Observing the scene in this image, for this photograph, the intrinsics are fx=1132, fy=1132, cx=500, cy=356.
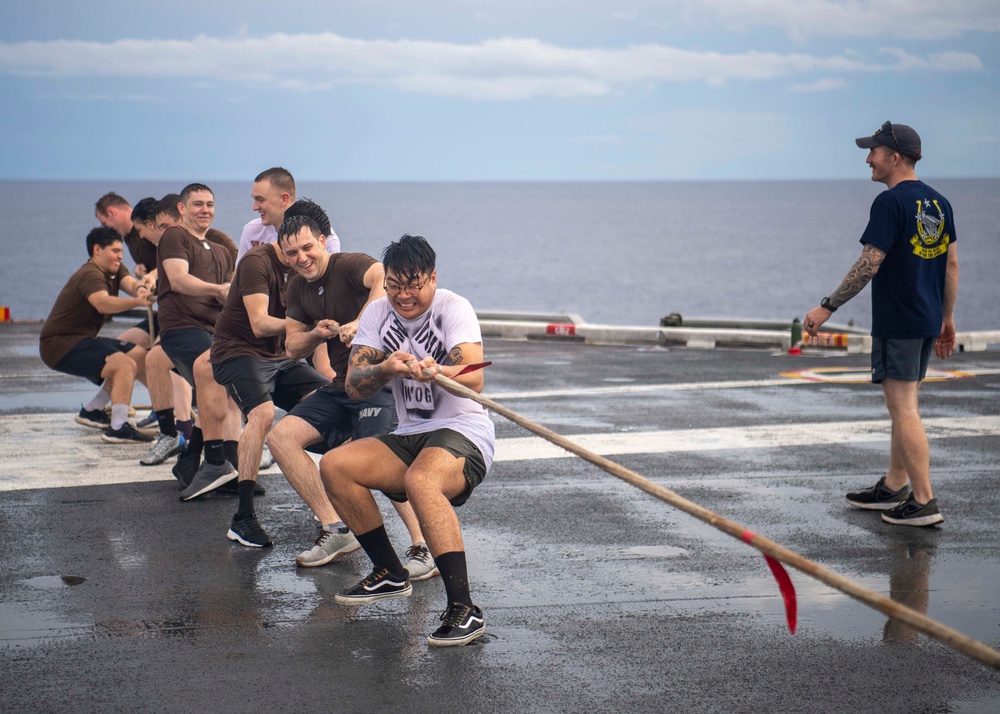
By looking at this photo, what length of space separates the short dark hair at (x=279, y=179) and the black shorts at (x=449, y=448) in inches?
103

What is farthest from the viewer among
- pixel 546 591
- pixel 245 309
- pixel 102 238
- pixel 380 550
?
pixel 102 238

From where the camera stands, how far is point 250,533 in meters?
6.40

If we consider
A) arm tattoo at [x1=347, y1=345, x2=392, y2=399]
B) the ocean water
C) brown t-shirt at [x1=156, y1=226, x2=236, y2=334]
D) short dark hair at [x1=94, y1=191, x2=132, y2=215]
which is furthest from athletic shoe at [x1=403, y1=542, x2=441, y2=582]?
the ocean water

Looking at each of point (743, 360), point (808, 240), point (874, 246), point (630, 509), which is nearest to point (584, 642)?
point (630, 509)

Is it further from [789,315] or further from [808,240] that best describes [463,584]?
[808,240]

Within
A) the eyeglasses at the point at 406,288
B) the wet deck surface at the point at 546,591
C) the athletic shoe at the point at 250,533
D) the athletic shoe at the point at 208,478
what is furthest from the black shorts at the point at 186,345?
the eyeglasses at the point at 406,288

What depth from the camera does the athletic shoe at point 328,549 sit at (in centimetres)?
607

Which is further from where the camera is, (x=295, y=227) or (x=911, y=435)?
(x=911, y=435)

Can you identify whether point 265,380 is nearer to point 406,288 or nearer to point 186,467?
point 186,467

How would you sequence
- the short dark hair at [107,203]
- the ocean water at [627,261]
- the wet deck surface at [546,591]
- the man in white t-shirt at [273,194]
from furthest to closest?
the ocean water at [627,261], the short dark hair at [107,203], the man in white t-shirt at [273,194], the wet deck surface at [546,591]

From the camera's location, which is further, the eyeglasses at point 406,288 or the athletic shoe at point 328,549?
the athletic shoe at point 328,549

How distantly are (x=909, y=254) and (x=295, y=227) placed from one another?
11.8 ft

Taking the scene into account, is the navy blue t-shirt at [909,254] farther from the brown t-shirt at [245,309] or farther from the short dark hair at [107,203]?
the short dark hair at [107,203]

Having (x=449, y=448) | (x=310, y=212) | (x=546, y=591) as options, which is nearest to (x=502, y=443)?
(x=310, y=212)
